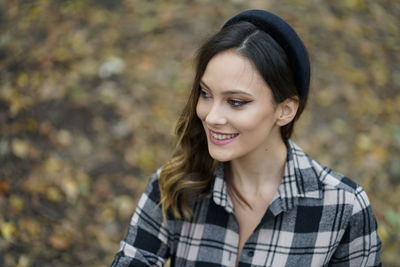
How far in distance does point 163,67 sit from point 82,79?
76 centimetres

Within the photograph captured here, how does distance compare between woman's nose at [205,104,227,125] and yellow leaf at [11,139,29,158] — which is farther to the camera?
yellow leaf at [11,139,29,158]

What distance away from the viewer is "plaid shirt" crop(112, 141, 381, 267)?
1936mm

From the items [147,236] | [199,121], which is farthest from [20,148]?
[199,121]

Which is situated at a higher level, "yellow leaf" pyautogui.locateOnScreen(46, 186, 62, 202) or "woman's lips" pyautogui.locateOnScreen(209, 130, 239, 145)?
"woman's lips" pyautogui.locateOnScreen(209, 130, 239, 145)

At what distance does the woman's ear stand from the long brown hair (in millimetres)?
23

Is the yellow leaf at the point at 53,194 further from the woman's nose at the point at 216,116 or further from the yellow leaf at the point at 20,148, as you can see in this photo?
the woman's nose at the point at 216,116

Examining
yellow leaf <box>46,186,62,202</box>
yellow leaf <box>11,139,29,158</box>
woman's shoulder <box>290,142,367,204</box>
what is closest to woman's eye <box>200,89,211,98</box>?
woman's shoulder <box>290,142,367,204</box>

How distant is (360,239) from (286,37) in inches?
35.1

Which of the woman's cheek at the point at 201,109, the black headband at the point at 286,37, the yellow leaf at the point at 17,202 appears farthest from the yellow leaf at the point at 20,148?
the black headband at the point at 286,37

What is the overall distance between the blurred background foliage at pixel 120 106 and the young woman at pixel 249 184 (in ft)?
4.33

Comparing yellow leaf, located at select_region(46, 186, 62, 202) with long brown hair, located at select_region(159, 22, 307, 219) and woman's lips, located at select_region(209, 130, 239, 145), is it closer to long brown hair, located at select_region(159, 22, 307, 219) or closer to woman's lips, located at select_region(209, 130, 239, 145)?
long brown hair, located at select_region(159, 22, 307, 219)

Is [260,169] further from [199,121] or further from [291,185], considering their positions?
[199,121]

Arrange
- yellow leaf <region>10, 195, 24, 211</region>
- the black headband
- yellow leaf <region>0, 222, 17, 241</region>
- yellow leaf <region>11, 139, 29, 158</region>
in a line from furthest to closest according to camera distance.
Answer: yellow leaf <region>11, 139, 29, 158</region> → yellow leaf <region>10, 195, 24, 211</region> → yellow leaf <region>0, 222, 17, 241</region> → the black headband

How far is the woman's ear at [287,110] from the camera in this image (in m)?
1.89
